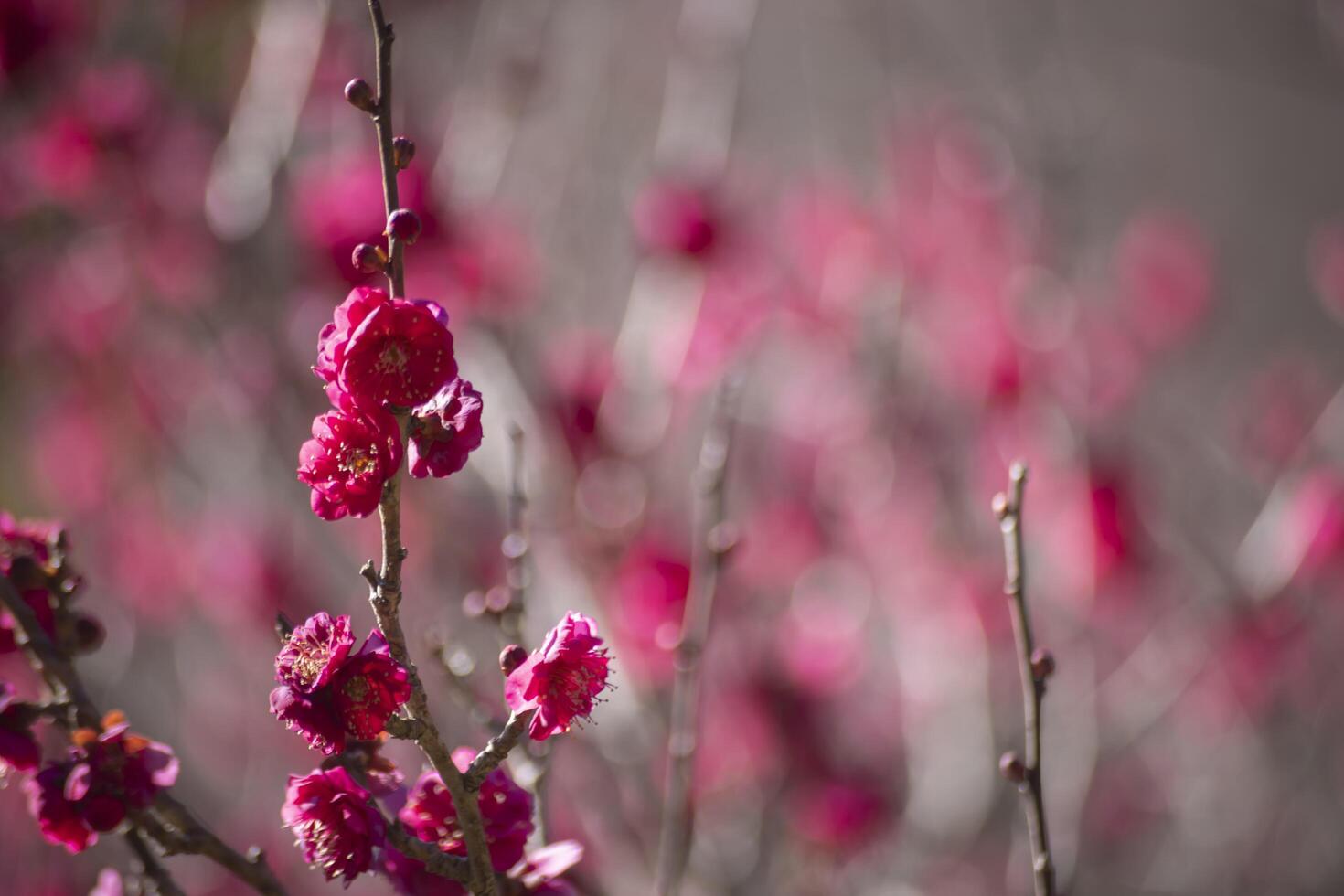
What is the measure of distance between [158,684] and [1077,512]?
2.67 m

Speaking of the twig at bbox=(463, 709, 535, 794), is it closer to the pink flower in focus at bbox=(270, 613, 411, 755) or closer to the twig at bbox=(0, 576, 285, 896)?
the pink flower in focus at bbox=(270, 613, 411, 755)

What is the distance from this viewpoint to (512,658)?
23.9 inches

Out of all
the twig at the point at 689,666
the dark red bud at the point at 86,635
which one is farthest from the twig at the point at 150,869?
the twig at the point at 689,666

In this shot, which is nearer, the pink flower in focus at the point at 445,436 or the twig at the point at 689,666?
the pink flower in focus at the point at 445,436

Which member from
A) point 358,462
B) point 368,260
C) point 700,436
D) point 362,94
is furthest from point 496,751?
point 700,436

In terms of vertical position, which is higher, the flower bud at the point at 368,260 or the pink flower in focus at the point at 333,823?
the flower bud at the point at 368,260

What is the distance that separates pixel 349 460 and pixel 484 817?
248mm

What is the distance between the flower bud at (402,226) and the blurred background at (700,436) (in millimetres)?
825

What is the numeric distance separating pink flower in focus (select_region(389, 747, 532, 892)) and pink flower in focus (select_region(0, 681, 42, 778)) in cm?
25

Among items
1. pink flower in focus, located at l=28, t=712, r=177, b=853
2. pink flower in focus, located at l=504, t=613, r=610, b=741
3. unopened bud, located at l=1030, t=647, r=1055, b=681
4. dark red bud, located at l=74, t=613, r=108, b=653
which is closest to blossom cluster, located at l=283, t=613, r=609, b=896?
pink flower in focus, located at l=504, t=613, r=610, b=741

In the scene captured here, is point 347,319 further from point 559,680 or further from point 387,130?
point 559,680

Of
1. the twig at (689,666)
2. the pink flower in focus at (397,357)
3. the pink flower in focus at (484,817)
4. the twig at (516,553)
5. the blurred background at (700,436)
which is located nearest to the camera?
the pink flower in focus at (397,357)

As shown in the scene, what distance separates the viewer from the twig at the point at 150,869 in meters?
0.67

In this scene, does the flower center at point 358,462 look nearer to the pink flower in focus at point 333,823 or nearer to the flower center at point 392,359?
the flower center at point 392,359
